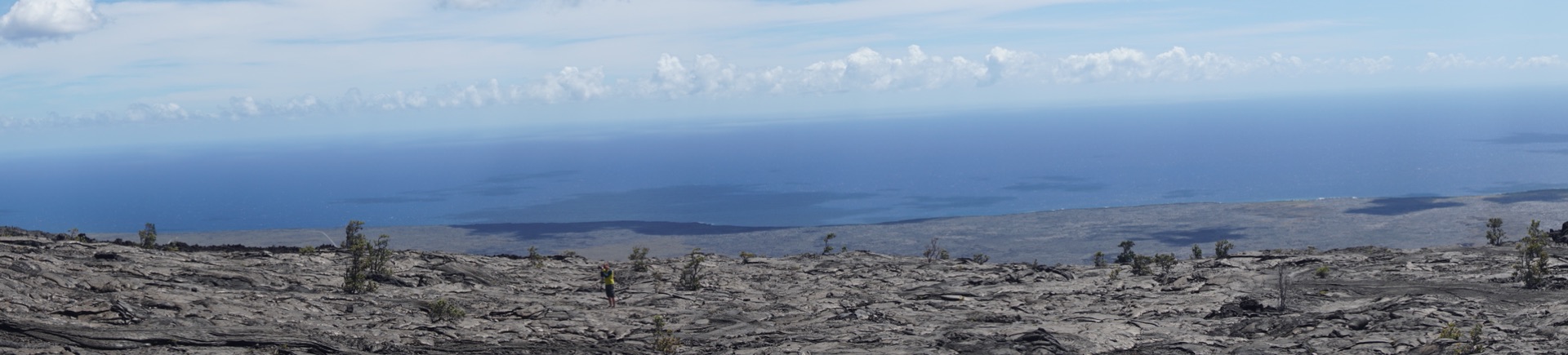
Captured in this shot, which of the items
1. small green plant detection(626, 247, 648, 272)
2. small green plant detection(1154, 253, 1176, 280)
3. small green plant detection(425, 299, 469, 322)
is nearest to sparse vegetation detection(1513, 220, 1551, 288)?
small green plant detection(1154, 253, 1176, 280)

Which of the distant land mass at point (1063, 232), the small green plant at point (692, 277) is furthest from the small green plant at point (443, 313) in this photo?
the distant land mass at point (1063, 232)

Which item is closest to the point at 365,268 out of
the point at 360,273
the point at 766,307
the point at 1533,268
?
the point at 360,273

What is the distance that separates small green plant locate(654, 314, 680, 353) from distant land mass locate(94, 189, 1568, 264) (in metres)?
56.9

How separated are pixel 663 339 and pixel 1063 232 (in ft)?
261

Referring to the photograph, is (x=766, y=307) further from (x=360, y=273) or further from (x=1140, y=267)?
(x=1140, y=267)

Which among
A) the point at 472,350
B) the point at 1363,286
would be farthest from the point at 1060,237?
the point at 472,350

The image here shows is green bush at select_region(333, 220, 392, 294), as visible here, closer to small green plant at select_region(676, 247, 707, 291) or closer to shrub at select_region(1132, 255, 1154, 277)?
small green plant at select_region(676, 247, 707, 291)

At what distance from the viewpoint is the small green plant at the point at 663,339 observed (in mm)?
24562

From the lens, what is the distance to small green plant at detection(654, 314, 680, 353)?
2456 centimetres

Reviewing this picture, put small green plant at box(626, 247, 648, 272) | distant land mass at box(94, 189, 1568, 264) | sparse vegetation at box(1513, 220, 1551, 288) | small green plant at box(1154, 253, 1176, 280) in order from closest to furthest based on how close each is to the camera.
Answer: sparse vegetation at box(1513, 220, 1551, 288)
small green plant at box(626, 247, 648, 272)
small green plant at box(1154, 253, 1176, 280)
distant land mass at box(94, 189, 1568, 264)

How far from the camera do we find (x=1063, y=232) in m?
98.9

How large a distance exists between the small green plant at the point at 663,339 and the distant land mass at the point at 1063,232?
5686 cm

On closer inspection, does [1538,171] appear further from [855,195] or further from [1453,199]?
[855,195]

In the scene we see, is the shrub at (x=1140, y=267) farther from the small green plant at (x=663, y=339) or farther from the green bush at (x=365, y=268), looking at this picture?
the green bush at (x=365, y=268)
